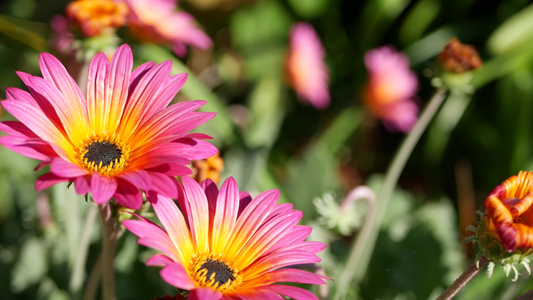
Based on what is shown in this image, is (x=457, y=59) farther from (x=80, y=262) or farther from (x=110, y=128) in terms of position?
(x=80, y=262)

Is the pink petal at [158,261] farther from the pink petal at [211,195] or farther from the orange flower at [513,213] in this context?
the orange flower at [513,213]

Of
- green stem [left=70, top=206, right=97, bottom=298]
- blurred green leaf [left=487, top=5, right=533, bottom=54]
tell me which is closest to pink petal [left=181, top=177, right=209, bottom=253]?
green stem [left=70, top=206, right=97, bottom=298]

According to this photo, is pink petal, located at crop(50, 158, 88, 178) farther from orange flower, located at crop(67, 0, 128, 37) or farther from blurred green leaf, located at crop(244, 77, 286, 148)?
blurred green leaf, located at crop(244, 77, 286, 148)

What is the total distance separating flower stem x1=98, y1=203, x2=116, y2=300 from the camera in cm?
72

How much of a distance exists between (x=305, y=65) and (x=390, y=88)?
320 mm

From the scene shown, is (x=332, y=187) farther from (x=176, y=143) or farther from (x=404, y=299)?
(x=176, y=143)

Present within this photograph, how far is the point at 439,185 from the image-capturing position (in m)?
2.16

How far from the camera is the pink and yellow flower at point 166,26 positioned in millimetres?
1521

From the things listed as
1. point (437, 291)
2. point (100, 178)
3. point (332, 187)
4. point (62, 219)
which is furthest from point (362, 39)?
point (100, 178)

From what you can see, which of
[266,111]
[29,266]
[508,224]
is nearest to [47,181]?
[508,224]

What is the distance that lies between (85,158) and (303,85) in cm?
139

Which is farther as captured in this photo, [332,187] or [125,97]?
[332,187]

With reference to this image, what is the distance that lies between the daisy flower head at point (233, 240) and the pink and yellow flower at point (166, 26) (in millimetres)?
829

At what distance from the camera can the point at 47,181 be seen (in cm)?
61
